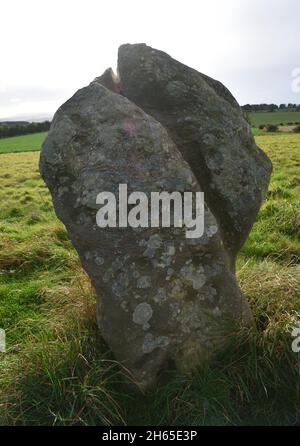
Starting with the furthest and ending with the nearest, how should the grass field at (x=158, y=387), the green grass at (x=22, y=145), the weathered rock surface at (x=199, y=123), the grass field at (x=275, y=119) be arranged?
the grass field at (x=275, y=119) < the green grass at (x=22, y=145) < the weathered rock surface at (x=199, y=123) < the grass field at (x=158, y=387)

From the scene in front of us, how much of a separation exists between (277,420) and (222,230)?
1.94 meters

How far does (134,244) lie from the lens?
4.35 metres

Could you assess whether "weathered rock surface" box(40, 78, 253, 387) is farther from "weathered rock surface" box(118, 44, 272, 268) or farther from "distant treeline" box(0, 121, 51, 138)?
"distant treeline" box(0, 121, 51, 138)

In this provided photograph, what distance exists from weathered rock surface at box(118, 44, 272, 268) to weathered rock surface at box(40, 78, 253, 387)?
0.34 m

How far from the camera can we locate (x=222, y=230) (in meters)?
5.13

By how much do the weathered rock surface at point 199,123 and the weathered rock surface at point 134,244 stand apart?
0.34 metres

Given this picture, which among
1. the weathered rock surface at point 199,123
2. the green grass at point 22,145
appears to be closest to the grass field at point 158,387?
the weathered rock surface at point 199,123

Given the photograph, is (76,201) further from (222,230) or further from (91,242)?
(222,230)

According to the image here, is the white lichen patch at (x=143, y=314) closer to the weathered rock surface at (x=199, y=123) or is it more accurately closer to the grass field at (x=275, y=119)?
the weathered rock surface at (x=199, y=123)

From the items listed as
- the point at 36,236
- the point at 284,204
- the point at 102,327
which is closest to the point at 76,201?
the point at 102,327

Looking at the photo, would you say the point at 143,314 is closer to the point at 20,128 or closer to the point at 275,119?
the point at 275,119

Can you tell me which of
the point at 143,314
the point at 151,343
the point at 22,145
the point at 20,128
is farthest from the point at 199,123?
the point at 20,128

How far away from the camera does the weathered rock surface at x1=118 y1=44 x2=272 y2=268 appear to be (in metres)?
4.91

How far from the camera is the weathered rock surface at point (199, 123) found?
16.1 feet
